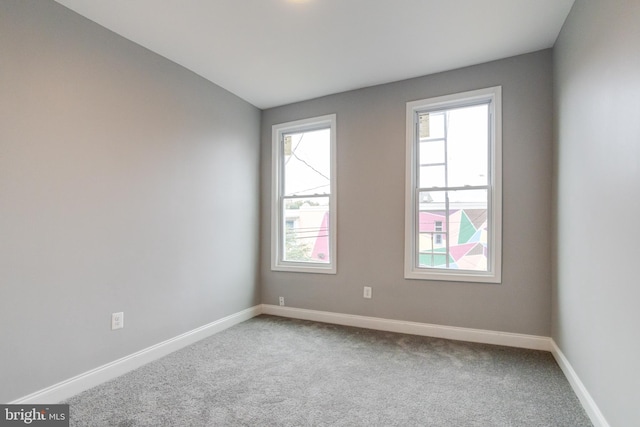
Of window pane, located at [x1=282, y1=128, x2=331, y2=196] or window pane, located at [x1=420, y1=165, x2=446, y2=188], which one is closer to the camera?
window pane, located at [x1=420, y1=165, x2=446, y2=188]

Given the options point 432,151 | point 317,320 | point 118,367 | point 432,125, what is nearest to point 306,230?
point 317,320

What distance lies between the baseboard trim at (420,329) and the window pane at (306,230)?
2.09ft

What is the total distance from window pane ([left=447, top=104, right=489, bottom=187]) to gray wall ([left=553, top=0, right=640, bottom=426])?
637 mm

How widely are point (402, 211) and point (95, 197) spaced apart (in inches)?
106

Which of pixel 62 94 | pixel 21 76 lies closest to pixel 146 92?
pixel 62 94

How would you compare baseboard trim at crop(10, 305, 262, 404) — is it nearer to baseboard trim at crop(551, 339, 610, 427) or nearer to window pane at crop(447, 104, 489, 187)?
window pane at crop(447, 104, 489, 187)

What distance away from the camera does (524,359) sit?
8.23 feet

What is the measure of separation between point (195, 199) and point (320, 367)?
195 centimetres

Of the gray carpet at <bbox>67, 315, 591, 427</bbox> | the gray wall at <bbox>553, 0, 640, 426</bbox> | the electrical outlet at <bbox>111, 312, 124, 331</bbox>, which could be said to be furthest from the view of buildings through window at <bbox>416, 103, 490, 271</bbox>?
the electrical outlet at <bbox>111, 312, 124, 331</bbox>

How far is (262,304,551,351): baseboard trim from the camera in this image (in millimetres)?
2734

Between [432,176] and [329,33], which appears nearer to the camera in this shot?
[329,33]

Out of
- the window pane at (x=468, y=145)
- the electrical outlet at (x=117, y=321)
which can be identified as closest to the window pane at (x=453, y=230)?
the window pane at (x=468, y=145)

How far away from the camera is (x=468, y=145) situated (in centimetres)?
306

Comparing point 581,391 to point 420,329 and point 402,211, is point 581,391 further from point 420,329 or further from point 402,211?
point 402,211
